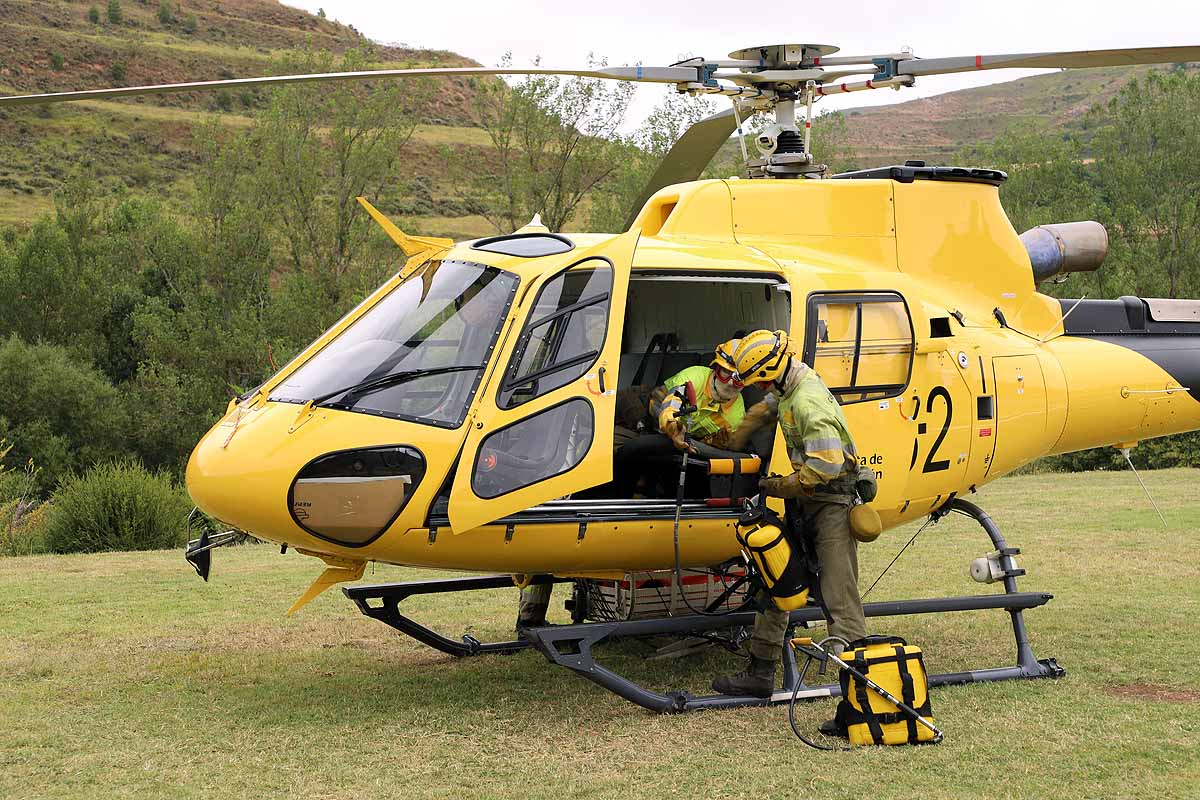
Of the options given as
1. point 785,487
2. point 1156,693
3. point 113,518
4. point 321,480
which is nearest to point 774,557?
point 785,487

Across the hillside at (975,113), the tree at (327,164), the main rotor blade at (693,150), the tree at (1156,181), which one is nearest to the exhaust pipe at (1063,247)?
the main rotor blade at (693,150)

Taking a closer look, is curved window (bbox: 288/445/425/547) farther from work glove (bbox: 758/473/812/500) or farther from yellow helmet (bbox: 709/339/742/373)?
work glove (bbox: 758/473/812/500)

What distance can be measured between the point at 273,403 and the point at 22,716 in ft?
Result: 7.07

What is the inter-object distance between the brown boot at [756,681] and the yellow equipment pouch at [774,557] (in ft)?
1.43

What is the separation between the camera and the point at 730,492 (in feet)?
21.5

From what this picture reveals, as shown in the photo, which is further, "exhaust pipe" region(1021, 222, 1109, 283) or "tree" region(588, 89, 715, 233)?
"tree" region(588, 89, 715, 233)

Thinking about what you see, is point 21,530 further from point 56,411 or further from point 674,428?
point 56,411

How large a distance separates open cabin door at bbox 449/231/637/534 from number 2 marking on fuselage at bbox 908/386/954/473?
2.07 m

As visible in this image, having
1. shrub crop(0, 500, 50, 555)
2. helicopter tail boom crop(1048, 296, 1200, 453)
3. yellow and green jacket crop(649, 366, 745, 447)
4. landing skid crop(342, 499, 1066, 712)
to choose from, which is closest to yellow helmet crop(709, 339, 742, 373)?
yellow and green jacket crop(649, 366, 745, 447)

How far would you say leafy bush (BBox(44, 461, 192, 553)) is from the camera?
1403 cm

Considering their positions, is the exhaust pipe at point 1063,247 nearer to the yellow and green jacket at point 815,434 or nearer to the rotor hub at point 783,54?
the rotor hub at point 783,54

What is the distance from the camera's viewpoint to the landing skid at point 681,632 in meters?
6.12

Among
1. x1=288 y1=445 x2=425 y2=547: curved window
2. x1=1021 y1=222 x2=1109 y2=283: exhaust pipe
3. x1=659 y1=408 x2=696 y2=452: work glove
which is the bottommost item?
x1=288 y1=445 x2=425 y2=547: curved window

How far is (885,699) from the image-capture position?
5.77 m
